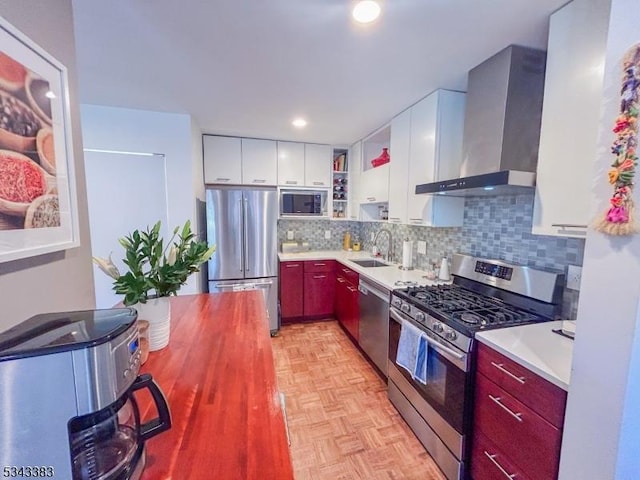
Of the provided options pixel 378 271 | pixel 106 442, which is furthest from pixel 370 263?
pixel 106 442

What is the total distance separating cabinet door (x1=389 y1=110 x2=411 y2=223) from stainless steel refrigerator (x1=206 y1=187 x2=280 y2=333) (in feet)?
4.36

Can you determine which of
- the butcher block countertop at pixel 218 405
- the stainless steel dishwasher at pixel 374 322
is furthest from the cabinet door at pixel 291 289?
the butcher block countertop at pixel 218 405

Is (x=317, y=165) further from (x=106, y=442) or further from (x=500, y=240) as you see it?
(x=106, y=442)

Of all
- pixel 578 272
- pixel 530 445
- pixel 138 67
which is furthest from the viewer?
pixel 138 67

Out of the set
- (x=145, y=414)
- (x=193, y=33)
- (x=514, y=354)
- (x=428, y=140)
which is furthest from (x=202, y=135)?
(x=514, y=354)

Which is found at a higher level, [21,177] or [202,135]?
[202,135]

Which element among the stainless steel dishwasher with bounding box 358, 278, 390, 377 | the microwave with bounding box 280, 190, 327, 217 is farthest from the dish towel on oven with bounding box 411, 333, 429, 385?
the microwave with bounding box 280, 190, 327, 217

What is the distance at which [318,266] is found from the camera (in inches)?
134

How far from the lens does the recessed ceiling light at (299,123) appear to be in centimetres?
272

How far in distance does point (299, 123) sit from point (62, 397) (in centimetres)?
277

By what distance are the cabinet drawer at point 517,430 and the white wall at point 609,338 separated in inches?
4.0

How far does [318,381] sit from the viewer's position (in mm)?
2359

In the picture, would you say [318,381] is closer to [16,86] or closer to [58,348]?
[58,348]

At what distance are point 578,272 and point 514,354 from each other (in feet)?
2.21
